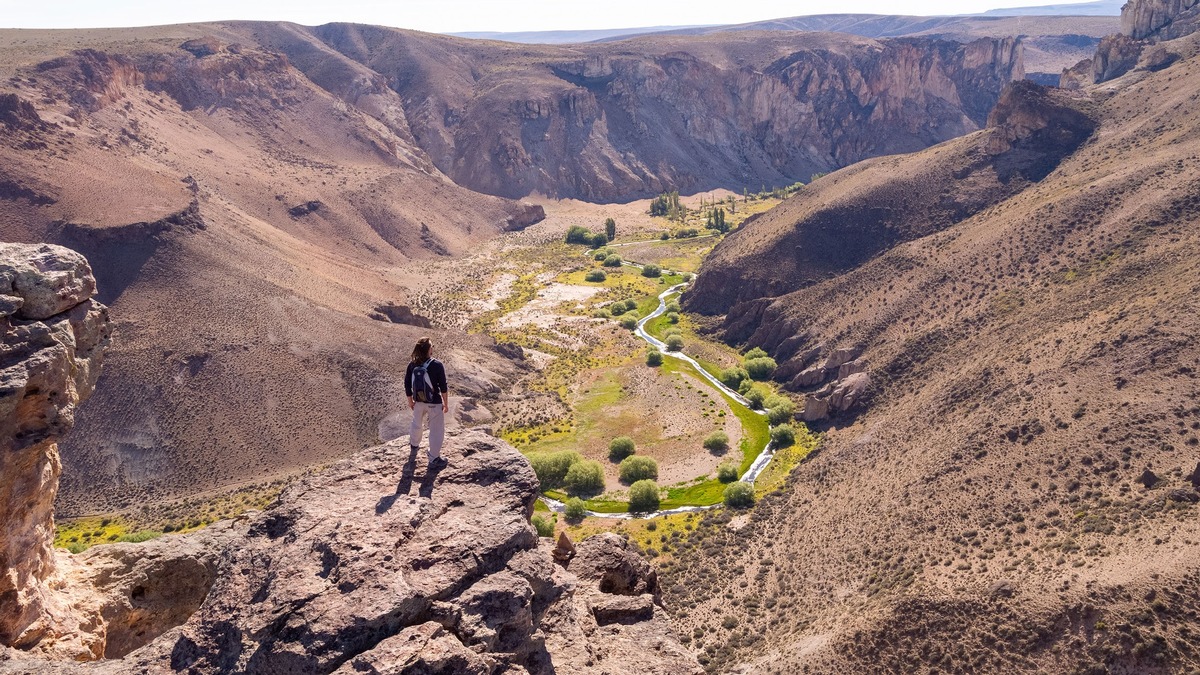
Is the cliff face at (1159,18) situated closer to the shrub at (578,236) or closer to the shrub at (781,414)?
the shrub at (578,236)

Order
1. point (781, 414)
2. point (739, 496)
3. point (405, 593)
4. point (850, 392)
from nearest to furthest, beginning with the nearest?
point (405, 593), point (739, 496), point (850, 392), point (781, 414)

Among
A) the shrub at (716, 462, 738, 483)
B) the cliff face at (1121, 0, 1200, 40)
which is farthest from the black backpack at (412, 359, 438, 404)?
the cliff face at (1121, 0, 1200, 40)

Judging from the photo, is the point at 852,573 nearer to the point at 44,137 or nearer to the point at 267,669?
the point at 267,669

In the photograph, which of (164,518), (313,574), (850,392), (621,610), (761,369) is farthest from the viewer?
(761,369)

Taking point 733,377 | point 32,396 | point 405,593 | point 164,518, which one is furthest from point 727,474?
point 32,396

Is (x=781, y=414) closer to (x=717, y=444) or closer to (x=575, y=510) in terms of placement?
(x=717, y=444)

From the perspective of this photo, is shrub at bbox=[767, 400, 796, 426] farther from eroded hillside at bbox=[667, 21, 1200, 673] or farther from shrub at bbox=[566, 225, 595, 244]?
shrub at bbox=[566, 225, 595, 244]
